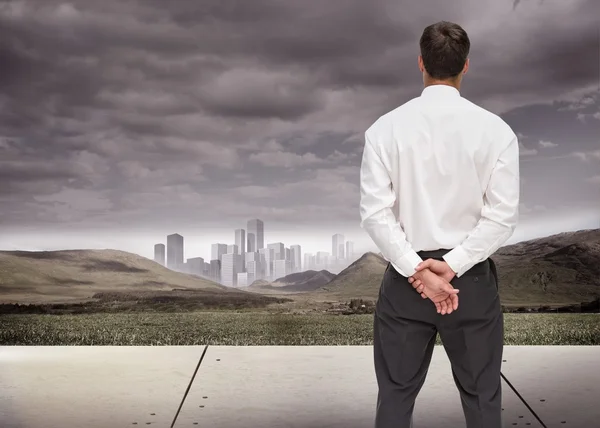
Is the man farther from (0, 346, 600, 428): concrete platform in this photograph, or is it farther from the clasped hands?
(0, 346, 600, 428): concrete platform

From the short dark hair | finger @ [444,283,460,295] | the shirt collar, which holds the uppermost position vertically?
the short dark hair

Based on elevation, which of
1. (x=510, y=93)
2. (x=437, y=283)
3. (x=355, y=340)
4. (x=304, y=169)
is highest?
(x=510, y=93)

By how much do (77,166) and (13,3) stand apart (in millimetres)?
1969

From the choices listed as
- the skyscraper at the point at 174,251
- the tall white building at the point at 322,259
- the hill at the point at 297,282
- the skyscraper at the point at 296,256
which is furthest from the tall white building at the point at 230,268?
the tall white building at the point at 322,259

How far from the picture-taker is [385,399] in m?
2.19

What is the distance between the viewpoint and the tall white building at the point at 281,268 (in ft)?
32.8

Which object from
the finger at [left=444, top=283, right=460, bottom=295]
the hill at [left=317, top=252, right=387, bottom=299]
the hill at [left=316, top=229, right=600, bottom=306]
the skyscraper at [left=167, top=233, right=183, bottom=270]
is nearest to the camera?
the finger at [left=444, top=283, right=460, bottom=295]

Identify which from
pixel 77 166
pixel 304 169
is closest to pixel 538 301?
pixel 304 169

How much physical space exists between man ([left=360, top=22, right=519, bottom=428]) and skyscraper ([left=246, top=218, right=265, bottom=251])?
7.42m

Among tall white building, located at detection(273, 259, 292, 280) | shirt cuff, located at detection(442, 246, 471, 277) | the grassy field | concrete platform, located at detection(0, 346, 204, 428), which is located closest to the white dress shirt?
shirt cuff, located at detection(442, 246, 471, 277)

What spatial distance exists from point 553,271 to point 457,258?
7.84 meters

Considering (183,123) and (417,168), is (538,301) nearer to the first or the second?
(183,123)

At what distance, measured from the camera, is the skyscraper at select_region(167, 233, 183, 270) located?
31.2 feet

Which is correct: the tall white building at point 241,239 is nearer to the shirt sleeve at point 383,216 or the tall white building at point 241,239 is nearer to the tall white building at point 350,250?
the tall white building at point 350,250
